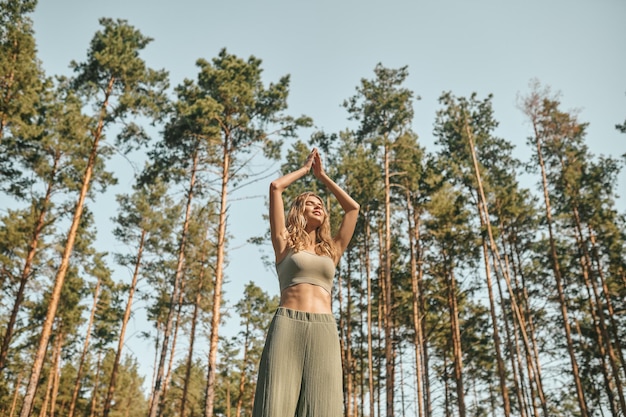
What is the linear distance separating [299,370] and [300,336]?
0.16m

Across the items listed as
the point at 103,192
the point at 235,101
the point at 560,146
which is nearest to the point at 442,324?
the point at 560,146

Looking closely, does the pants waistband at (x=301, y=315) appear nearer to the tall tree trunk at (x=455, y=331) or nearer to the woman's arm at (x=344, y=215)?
the woman's arm at (x=344, y=215)

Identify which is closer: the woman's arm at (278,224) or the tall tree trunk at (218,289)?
the woman's arm at (278,224)

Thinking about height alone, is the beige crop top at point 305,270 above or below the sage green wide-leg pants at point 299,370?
above

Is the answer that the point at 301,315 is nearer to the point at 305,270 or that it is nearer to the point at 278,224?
the point at 305,270

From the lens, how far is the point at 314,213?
8.62 ft

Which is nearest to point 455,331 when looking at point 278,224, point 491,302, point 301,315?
point 491,302

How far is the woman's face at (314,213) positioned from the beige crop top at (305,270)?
0.28 m

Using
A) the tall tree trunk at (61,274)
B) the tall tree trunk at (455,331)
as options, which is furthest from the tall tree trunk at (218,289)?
the tall tree trunk at (455,331)

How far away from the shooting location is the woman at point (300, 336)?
1.98 m

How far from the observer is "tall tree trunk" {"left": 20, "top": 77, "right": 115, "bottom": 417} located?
464 inches

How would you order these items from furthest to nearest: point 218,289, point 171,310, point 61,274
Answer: point 171,310
point 61,274
point 218,289

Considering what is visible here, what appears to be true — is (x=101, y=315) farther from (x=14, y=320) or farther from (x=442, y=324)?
(x=442, y=324)

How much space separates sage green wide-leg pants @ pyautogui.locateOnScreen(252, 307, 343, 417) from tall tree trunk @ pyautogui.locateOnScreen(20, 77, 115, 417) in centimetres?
1263
